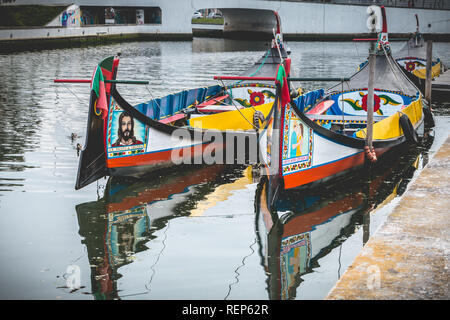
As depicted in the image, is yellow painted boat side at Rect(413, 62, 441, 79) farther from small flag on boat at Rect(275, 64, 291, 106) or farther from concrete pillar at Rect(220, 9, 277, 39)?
concrete pillar at Rect(220, 9, 277, 39)

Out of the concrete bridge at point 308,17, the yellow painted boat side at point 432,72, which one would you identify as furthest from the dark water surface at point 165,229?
the concrete bridge at point 308,17

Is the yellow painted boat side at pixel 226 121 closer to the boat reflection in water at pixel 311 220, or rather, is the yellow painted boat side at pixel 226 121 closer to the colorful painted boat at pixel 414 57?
the boat reflection in water at pixel 311 220

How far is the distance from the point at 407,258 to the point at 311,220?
3388mm

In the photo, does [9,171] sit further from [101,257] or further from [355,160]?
[355,160]

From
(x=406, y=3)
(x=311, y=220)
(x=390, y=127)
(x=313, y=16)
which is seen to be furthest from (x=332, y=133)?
(x=406, y=3)

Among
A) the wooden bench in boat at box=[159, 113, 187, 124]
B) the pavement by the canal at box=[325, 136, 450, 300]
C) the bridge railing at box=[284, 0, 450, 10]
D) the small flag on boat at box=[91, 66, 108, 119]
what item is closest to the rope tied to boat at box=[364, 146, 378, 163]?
the pavement by the canal at box=[325, 136, 450, 300]

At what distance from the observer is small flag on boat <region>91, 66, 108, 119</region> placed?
35.4 ft

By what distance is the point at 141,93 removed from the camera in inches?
934

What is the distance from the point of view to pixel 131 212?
1009cm

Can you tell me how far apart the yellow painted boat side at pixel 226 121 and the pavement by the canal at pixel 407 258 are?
5.18 meters

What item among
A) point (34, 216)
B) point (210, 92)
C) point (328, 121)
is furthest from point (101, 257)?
point (210, 92)

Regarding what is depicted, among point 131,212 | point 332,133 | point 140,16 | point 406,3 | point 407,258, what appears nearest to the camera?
point 407,258

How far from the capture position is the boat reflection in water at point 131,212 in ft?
25.8

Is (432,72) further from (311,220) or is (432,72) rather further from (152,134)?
(311,220)
